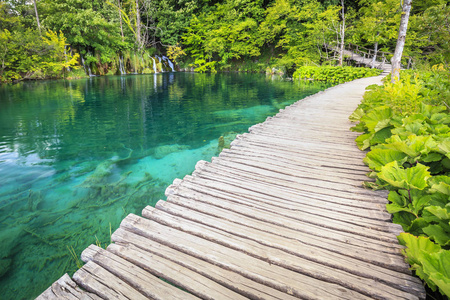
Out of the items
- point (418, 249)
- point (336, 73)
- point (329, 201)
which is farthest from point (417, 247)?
point (336, 73)

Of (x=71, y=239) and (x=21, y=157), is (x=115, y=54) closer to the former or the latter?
(x=21, y=157)

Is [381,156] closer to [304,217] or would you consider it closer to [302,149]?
[304,217]

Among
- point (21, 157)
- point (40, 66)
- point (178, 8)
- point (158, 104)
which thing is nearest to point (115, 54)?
point (40, 66)

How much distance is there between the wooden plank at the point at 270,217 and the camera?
2014mm

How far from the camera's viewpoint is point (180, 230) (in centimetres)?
226

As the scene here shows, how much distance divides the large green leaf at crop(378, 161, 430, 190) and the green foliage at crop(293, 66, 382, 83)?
19.4 metres

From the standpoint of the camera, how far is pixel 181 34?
121 ft

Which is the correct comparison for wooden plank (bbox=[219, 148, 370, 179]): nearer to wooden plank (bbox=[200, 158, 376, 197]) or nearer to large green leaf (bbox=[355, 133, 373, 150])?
wooden plank (bbox=[200, 158, 376, 197])

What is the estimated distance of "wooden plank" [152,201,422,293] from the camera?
5.52 ft

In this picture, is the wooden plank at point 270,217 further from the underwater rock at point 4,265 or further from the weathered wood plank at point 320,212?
the underwater rock at point 4,265

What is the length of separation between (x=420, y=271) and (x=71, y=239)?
13.2 ft

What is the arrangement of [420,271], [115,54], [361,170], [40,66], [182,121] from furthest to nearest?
[115,54]
[40,66]
[182,121]
[361,170]
[420,271]

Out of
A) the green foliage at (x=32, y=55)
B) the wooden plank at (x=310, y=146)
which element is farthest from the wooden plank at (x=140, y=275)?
the green foliage at (x=32, y=55)

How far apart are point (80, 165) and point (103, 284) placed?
4635mm
